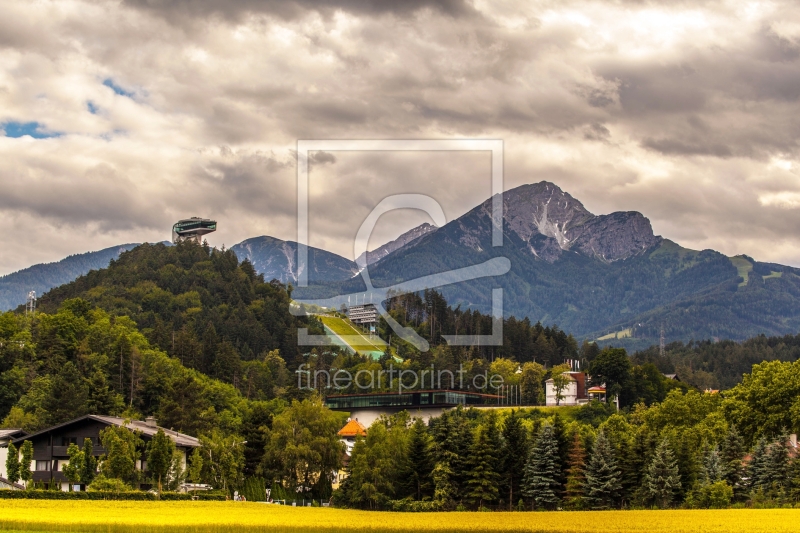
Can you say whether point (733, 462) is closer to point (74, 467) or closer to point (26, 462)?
point (74, 467)

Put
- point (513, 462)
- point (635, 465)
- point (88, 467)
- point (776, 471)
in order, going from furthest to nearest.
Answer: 1. point (88, 467)
2. point (513, 462)
3. point (635, 465)
4. point (776, 471)

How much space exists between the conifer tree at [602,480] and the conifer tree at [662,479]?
7.90 ft

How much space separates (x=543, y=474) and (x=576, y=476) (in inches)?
102

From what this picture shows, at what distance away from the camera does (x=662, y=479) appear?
83438 millimetres

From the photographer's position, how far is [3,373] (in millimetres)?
144750

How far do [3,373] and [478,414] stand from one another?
218 ft

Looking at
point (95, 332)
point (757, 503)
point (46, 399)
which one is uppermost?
point (95, 332)

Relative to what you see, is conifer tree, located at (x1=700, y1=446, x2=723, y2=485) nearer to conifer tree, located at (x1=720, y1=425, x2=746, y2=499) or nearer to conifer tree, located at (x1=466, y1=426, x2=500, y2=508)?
conifer tree, located at (x1=720, y1=425, x2=746, y2=499)

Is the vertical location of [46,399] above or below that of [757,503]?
above

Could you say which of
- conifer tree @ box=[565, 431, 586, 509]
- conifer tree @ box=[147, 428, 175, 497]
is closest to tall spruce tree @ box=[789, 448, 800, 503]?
conifer tree @ box=[565, 431, 586, 509]

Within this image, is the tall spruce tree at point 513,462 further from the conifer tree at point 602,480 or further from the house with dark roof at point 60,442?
the house with dark roof at point 60,442

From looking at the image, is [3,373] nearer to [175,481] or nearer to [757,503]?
[175,481]

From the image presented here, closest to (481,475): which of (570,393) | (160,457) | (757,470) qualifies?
(757,470)

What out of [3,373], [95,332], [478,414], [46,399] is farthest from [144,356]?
[478,414]
